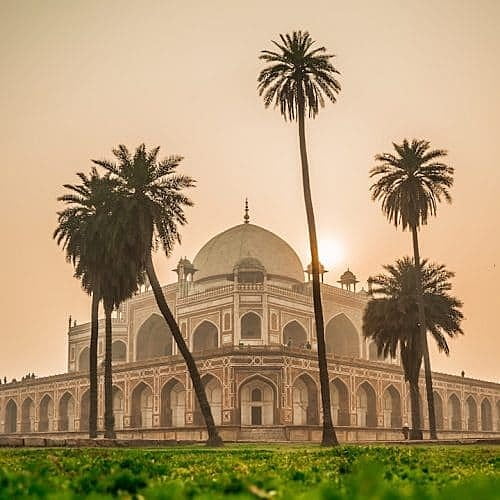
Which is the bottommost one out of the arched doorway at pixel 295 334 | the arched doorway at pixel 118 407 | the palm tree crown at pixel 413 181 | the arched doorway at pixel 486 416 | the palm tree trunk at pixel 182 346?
the arched doorway at pixel 486 416

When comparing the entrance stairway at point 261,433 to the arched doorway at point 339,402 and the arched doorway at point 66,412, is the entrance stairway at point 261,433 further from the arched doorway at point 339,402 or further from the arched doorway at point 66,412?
the arched doorway at point 66,412

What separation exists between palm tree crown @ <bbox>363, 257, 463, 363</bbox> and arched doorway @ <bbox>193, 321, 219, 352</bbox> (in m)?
21.0

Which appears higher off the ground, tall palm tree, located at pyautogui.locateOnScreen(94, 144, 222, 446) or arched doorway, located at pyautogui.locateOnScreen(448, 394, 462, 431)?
tall palm tree, located at pyautogui.locateOnScreen(94, 144, 222, 446)

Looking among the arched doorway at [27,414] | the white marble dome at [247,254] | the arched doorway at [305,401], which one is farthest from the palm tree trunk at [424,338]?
the arched doorway at [27,414]

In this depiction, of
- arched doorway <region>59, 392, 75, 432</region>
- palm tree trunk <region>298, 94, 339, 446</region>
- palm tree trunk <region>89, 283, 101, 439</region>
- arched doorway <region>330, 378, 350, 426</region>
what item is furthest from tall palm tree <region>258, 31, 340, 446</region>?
arched doorway <region>59, 392, 75, 432</region>

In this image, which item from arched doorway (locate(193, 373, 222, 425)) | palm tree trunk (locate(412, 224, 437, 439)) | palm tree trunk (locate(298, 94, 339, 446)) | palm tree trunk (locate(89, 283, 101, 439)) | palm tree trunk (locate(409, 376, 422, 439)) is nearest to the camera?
palm tree trunk (locate(298, 94, 339, 446))

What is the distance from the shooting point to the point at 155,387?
190ft

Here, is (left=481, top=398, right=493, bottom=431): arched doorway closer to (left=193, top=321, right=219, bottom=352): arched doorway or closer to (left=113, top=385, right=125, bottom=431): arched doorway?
(left=193, top=321, right=219, bottom=352): arched doorway

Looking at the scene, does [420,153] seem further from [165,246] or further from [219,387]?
[219,387]

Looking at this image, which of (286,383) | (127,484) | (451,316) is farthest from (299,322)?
(127,484)

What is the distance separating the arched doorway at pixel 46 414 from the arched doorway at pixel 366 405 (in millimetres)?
27216

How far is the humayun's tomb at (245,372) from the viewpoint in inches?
2083

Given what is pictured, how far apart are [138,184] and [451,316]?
66.2ft

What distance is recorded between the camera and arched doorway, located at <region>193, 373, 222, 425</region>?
177ft
